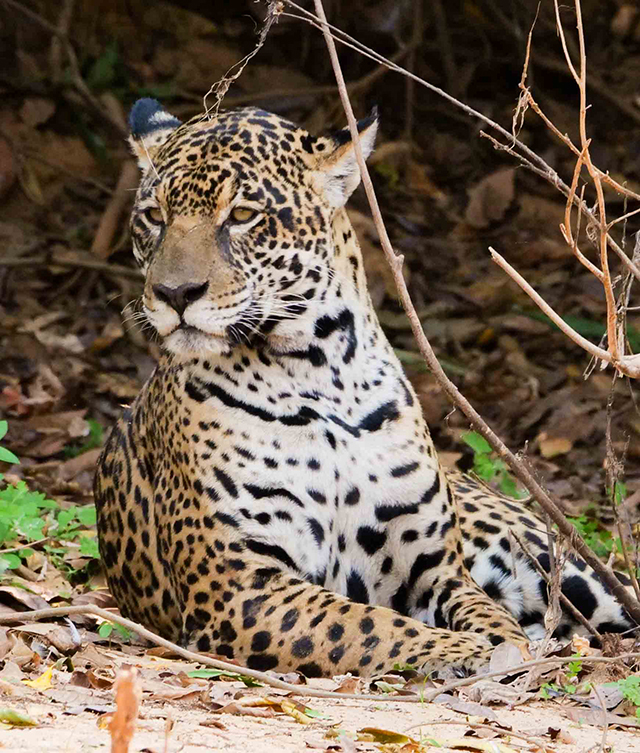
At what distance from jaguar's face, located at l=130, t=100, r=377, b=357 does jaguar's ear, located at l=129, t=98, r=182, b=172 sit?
86 mm

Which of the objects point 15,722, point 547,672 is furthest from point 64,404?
point 15,722

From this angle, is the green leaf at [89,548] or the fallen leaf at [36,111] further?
the fallen leaf at [36,111]

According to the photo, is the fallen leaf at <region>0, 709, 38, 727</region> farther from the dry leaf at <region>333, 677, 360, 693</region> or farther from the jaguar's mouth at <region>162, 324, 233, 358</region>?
the jaguar's mouth at <region>162, 324, 233, 358</region>

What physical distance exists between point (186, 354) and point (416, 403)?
1200 millimetres

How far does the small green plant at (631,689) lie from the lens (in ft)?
16.3

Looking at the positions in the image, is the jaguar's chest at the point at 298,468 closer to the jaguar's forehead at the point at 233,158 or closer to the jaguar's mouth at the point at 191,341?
the jaguar's mouth at the point at 191,341

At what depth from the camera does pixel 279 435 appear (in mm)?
6145

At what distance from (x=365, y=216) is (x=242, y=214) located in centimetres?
712

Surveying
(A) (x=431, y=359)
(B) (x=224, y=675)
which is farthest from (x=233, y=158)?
(B) (x=224, y=675)

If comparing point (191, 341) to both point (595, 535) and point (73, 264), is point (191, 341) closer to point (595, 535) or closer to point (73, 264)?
point (595, 535)

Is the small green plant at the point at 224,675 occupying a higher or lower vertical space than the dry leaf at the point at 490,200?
lower

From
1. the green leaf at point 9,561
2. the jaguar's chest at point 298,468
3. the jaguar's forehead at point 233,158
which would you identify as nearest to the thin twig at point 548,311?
the jaguar's chest at point 298,468

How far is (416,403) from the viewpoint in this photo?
657cm

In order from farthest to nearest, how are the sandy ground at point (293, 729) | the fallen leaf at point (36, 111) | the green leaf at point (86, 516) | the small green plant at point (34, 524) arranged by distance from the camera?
the fallen leaf at point (36, 111) < the green leaf at point (86, 516) < the small green plant at point (34, 524) < the sandy ground at point (293, 729)
